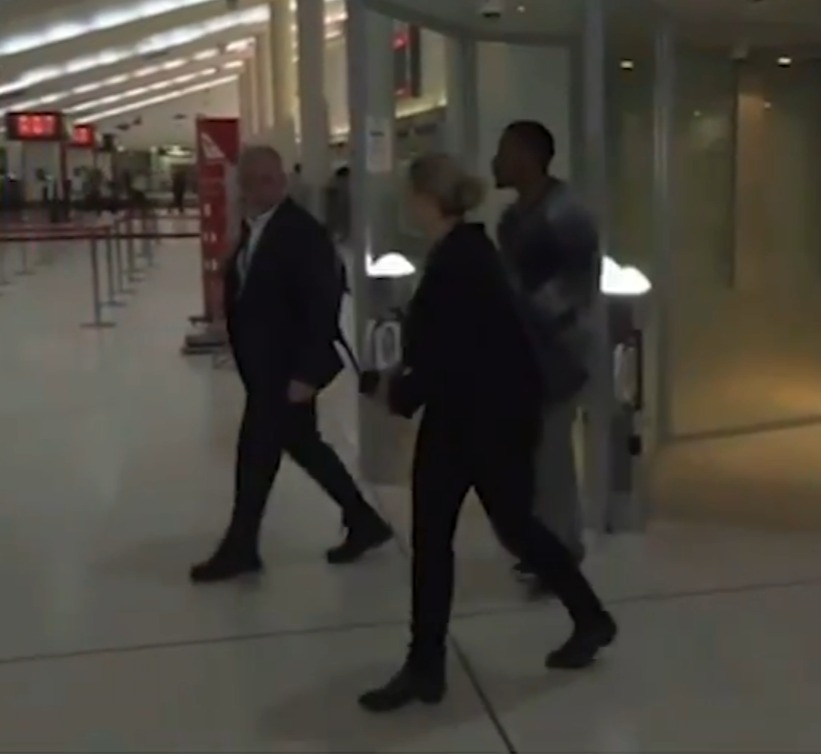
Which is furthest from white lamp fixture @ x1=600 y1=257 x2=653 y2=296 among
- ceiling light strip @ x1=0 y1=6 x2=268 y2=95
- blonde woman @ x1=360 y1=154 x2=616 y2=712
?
ceiling light strip @ x1=0 y1=6 x2=268 y2=95

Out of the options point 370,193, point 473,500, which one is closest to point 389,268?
point 370,193

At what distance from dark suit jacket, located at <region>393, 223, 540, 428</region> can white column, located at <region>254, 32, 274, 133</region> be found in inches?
1033

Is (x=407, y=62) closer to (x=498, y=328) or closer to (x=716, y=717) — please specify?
(x=498, y=328)

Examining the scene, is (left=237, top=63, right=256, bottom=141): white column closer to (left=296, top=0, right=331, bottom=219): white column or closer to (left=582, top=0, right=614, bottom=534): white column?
(left=296, top=0, right=331, bottom=219): white column

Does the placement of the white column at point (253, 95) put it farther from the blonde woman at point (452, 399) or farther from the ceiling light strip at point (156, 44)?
the blonde woman at point (452, 399)

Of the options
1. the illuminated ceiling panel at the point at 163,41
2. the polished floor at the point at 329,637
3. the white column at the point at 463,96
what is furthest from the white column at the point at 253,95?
the polished floor at the point at 329,637

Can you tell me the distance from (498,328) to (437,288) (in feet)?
0.59

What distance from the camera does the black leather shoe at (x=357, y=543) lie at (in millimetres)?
4484

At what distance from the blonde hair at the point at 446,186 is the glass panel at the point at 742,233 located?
11.0ft

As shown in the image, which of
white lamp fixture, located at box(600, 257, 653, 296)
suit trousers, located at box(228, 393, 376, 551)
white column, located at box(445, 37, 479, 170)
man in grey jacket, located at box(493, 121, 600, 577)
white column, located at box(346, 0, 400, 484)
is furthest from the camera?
white column, located at box(445, 37, 479, 170)

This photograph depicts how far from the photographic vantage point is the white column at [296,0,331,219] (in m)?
12.2

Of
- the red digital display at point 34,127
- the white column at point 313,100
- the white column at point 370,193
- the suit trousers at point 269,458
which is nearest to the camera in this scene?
the suit trousers at point 269,458

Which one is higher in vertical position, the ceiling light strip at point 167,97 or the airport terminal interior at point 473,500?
the ceiling light strip at point 167,97

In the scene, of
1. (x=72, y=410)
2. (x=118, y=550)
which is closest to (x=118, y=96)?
(x=72, y=410)
